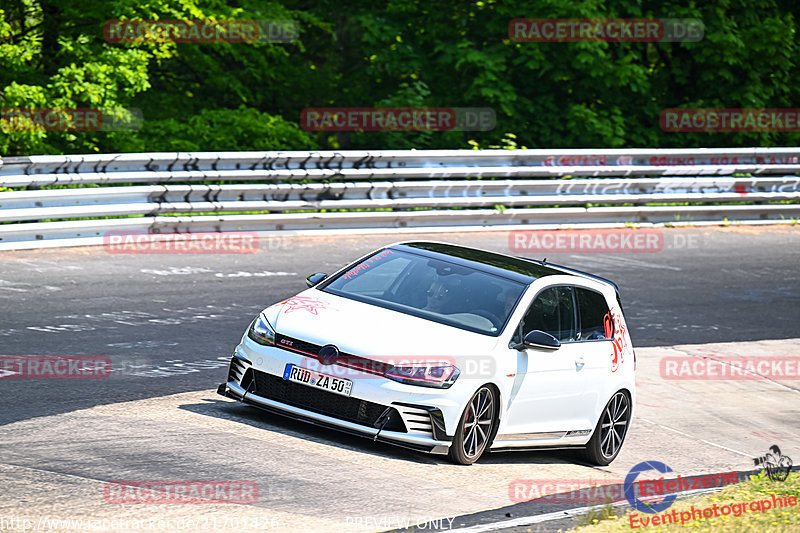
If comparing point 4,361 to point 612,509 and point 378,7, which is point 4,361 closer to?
point 612,509

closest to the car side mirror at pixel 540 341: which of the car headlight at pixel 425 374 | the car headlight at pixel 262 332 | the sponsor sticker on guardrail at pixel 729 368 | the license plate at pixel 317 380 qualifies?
the car headlight at pixel 425 374

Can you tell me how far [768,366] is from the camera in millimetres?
13859

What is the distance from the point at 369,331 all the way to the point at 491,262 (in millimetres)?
1639

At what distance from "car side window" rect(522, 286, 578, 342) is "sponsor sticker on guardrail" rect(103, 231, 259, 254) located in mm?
7616

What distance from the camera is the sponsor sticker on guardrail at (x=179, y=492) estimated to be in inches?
264

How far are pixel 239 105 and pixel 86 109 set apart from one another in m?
5.60

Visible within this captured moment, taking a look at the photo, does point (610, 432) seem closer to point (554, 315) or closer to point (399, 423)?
point (554, 315)

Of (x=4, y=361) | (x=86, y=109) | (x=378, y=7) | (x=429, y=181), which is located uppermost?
(x=378, y=7)

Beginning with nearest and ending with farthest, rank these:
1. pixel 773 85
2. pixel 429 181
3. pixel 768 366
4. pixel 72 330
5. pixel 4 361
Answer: pixel 4 361 → pixel 72 330 → pixel 768 366 → pixel 429 181 → pixel 773 85

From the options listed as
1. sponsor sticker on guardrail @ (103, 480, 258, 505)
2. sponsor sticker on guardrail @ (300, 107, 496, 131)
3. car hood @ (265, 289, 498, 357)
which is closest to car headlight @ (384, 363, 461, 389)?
car hood @ (265, 289, 498, 357)

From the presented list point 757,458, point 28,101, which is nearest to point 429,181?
point 28,101

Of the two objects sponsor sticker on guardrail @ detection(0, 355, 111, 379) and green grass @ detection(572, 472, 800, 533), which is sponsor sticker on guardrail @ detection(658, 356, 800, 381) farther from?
sponsor sticker on guardrail @ detection(0, 355, 111, 379)

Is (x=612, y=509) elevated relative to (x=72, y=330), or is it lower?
lower

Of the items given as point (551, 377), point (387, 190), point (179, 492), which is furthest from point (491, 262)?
point (387, 190)
